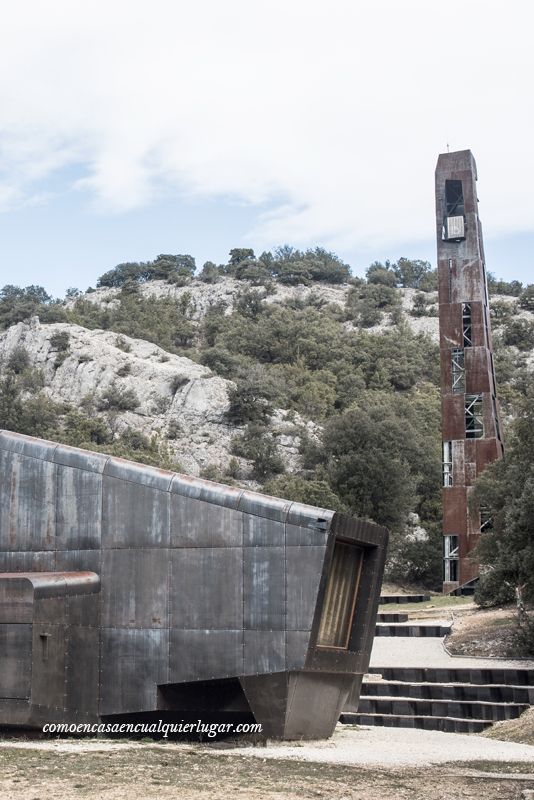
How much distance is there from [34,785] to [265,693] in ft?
18.2

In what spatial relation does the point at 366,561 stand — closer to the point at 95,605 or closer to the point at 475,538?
the point at 95,605

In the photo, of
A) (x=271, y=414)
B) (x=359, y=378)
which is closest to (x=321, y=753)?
(x=271, y=414)

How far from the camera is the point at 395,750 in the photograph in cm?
1892

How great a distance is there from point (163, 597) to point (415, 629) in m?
19.1

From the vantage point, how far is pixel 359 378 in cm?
9044

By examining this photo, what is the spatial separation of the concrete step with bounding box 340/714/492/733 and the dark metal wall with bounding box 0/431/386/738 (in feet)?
15.9

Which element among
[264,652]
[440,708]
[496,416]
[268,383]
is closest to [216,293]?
[268,383]

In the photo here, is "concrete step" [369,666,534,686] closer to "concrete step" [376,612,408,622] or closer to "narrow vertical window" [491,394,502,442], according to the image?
"concrete step" [376,612,408,622]

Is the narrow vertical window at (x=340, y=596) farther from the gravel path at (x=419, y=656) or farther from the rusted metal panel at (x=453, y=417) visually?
the rusted metal panel at (x=453, y=417)

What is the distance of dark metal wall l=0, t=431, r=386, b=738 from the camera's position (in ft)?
60.3

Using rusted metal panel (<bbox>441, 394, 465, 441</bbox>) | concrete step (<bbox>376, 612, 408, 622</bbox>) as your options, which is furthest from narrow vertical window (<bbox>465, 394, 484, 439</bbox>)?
concrete step (<bbox>376, 612, 408, 622</bbox>)

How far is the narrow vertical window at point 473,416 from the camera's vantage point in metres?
51.3

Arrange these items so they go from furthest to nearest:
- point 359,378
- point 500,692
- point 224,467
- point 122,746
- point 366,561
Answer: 1. point 359,378
2. point 224,467
3. point 500,692
4. point 366,561
5. point 122,746

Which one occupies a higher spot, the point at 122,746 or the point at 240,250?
the point at 240,250
